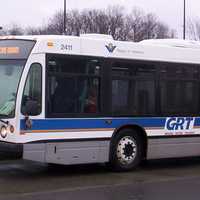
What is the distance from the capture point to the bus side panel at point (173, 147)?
1315 centimetres

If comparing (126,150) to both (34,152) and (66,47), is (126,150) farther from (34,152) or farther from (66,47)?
(66,47)

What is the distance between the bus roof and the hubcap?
1.81 metres

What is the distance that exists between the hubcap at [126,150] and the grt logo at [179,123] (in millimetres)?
983

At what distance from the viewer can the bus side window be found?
11266mm

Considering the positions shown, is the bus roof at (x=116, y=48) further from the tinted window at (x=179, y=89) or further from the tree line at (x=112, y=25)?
the tree line at (x=112, y=25)

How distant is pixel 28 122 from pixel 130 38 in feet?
197

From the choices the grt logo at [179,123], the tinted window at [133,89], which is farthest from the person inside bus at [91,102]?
the grt logo at [179,123]

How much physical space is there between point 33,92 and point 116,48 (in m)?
2.29

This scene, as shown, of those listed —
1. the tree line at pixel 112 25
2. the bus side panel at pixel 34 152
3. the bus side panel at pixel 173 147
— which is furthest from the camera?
the tree line at pixel 112 25

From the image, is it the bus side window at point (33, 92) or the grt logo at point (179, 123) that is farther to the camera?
the grt logo at point (179, 123)

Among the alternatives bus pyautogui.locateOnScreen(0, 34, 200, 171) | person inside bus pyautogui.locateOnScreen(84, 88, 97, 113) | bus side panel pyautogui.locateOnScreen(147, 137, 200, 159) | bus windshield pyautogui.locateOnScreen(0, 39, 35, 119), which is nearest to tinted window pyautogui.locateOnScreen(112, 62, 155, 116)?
bus pyautogui.locateOnScreen(0, 34, 200, 171)

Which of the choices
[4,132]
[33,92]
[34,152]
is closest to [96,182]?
[34,152]

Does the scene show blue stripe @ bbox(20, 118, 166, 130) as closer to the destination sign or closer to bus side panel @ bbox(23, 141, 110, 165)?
bus side panel @ bbox(23, 141, 110, 165)

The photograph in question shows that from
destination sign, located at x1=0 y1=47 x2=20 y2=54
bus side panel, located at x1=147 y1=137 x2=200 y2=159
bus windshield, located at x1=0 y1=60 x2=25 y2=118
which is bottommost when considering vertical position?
bus side panel, located at x1=147 y1=137 x2=200 y2=159
